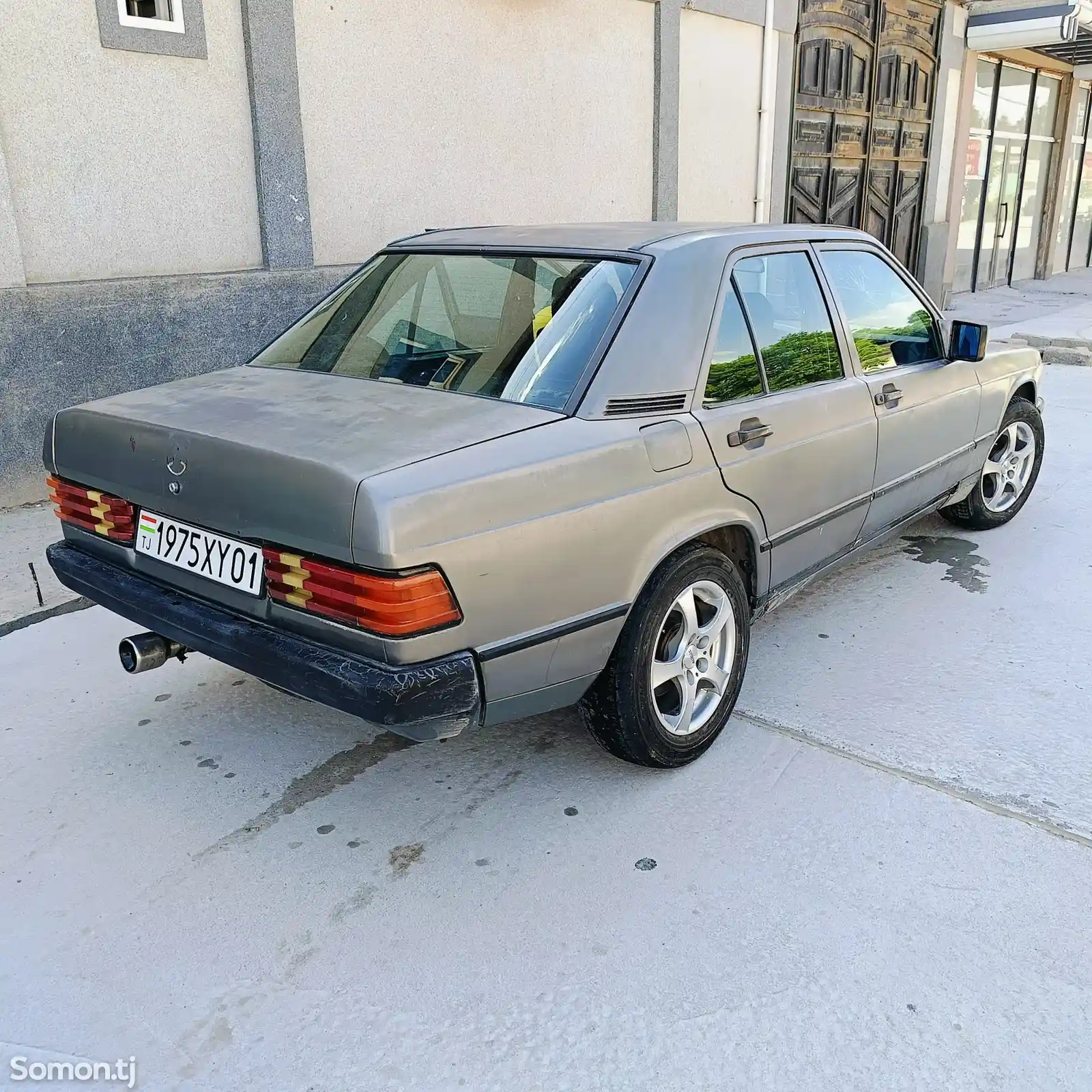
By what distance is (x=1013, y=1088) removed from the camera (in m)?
1.94

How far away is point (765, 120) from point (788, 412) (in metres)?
8.38

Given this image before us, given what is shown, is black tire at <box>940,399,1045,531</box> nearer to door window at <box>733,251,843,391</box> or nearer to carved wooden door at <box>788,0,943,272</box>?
door window at <box>733,251,843,391</box>

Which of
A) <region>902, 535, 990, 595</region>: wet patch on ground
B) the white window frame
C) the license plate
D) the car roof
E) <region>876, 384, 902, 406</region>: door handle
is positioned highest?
the white window frame

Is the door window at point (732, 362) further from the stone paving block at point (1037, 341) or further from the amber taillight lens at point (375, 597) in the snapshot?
the stone paving block at point (1037, 341)

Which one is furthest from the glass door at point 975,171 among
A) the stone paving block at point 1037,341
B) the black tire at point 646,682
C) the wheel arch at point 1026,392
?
the black tire at point 646,682

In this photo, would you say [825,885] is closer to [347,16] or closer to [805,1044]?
[805,1044]

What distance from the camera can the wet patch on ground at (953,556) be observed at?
4.47 metres

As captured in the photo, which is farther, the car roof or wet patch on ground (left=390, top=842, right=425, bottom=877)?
the car roof

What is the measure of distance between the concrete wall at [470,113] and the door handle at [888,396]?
4.25 m

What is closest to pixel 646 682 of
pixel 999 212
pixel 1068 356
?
pixel 1068 356

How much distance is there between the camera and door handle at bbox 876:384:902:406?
3.72 meters

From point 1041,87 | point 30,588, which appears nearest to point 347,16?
point 30,588

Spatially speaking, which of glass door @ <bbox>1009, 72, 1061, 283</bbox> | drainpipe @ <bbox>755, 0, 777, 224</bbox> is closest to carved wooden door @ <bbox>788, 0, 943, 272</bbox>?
drainpipe @ <bbox>755, 0, 777, 224</bbox>

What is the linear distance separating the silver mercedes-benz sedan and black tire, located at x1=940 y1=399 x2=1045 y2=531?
130 centimetres
